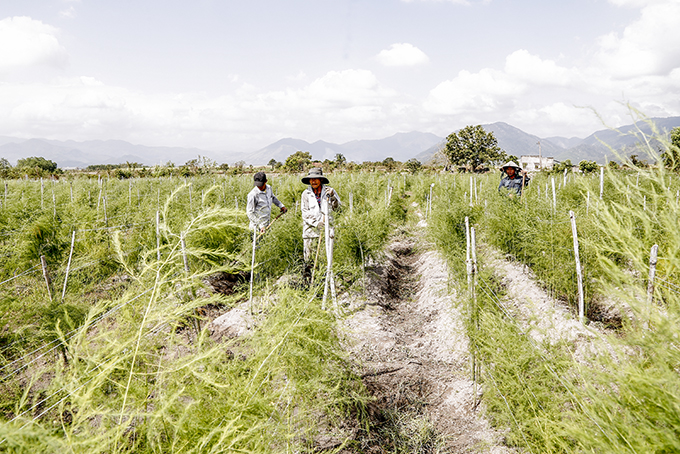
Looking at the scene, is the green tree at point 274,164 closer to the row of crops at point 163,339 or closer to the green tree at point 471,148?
the green tree at point 471,148

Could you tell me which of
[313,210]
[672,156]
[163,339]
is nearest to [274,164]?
[313,210]

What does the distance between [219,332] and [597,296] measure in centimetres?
495

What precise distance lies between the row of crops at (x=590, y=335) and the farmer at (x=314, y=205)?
206 centimetres

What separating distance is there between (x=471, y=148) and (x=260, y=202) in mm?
48398

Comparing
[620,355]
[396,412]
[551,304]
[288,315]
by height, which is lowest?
[396,412]

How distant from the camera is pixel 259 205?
16.7 feet

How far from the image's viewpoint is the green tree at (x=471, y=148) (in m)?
47.2

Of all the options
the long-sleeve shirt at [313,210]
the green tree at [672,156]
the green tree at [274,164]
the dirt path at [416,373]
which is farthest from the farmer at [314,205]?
the green tree at [274,164]

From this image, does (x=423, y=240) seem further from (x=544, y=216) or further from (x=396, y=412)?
(x=396, y=412)

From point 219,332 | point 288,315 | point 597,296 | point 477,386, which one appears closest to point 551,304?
point 597,296

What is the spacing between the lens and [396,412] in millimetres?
3021

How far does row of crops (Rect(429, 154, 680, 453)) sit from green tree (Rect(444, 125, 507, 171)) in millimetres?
43969

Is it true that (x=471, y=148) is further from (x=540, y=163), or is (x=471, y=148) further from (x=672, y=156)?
(x=672, y=156)

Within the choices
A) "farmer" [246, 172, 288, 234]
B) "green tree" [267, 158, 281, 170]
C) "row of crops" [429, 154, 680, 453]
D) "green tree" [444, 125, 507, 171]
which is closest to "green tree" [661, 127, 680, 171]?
"row of crops" [429, 154, 680, 453]
